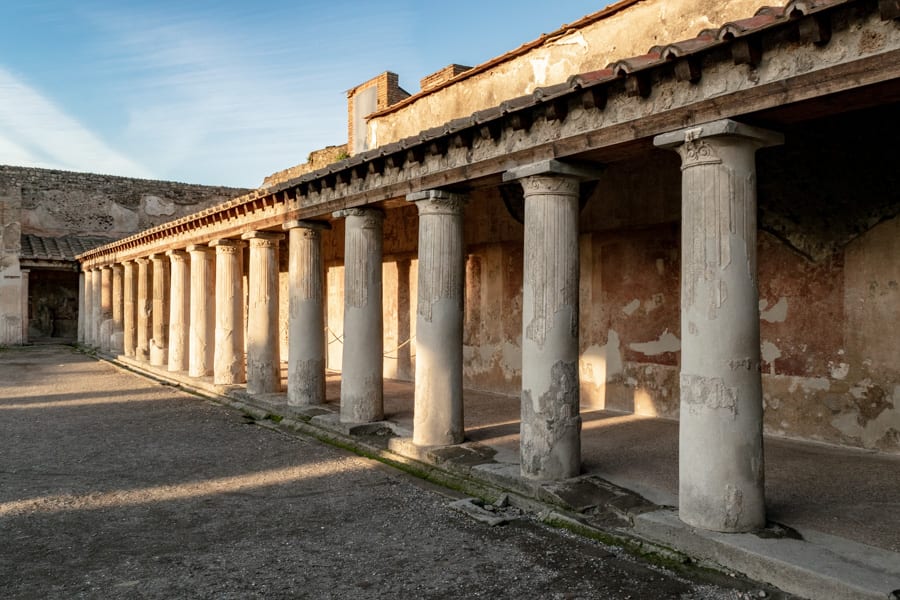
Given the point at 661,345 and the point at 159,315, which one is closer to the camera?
the point at 661,345

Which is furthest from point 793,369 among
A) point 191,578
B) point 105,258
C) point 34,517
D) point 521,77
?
point 105,258

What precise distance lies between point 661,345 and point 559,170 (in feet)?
12.6

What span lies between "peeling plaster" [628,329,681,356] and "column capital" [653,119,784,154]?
13.8 feet

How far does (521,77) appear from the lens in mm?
9648

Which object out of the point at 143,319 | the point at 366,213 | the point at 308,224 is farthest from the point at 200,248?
the point at 366,213

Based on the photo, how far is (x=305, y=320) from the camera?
34.9 feet

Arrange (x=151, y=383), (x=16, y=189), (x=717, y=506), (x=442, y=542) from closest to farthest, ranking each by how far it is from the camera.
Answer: (x=717, y=506) < (x=442, y=542) < (x=151, y=383) < (x=16, y=189)

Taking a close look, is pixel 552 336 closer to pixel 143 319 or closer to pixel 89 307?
pixel 143 319

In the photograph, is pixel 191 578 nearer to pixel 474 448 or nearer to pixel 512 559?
pixel 512 559

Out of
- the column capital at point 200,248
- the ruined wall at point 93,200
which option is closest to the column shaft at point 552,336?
the column capital at point 200,248

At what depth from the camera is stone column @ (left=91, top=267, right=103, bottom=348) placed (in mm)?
22906

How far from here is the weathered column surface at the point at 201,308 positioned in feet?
46.8

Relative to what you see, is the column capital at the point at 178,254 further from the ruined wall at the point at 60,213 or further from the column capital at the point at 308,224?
the ruined wall at the point at 60,213

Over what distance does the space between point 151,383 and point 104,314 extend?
9.29 metres
